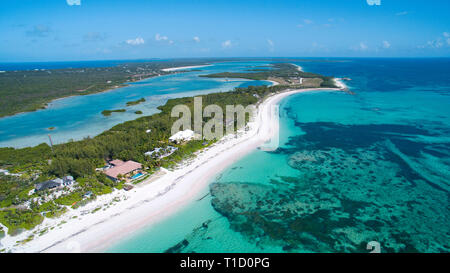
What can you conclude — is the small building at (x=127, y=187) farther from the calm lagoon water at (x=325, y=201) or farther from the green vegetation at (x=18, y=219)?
the green vegetation at (x=18, y=219)

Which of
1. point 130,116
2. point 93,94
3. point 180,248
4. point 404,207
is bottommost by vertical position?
point 180,248

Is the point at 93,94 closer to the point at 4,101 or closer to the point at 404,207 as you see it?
the point at 4,101

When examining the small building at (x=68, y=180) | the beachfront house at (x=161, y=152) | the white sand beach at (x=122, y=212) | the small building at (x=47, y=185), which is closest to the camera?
the white sand beach at (x=122, y=212)

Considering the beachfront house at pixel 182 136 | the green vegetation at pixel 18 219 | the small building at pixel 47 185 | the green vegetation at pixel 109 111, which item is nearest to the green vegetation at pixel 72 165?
the green vegetation at pixel 18 219

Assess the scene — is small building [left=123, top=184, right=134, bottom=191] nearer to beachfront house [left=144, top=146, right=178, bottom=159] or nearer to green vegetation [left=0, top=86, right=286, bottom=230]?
green vegetation [left=0, top=86, right=286, bottom=230]

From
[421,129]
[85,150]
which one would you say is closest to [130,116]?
[85,150]
